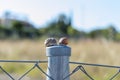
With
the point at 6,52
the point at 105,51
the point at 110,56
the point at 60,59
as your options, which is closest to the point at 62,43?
the point at 60,59

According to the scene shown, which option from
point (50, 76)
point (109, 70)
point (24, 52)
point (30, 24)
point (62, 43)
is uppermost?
point (62, 43)

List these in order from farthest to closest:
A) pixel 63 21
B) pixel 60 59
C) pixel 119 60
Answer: pixel 63 21
pixel 119 60
pixel 60 59

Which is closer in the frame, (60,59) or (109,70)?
(60,59)

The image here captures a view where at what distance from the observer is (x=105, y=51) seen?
9.59 meters

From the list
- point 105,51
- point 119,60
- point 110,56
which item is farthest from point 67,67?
point 105,51

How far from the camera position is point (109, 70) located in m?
5.70

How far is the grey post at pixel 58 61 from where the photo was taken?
176cm

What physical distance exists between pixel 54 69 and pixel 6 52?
29.2 ft

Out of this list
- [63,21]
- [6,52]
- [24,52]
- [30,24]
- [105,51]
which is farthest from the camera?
[30,24]

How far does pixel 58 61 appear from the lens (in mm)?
1786

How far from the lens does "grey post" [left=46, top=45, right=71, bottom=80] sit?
176 cm

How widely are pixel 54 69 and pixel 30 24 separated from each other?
60848 mm

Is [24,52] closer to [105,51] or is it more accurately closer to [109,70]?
[105,51]

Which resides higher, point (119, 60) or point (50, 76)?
point (50, 76)
